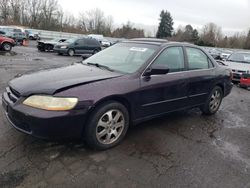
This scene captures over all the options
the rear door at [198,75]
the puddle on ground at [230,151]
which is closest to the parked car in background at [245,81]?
the rear door at [198,75]

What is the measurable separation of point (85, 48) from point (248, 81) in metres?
13.3

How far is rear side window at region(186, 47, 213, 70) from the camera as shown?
15.3ft

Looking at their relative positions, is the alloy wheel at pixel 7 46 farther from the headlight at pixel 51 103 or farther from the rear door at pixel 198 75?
the headlight at pixel 51 103

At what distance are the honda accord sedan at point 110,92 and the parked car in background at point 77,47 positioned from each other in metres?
14.5

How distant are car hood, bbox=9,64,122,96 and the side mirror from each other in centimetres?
50

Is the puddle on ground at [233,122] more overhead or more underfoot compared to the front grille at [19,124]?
more underfoot

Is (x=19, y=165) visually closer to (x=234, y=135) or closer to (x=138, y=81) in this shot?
(x=138, y=81)

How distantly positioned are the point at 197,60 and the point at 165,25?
6423cm

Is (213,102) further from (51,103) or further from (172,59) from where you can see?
(51,103)

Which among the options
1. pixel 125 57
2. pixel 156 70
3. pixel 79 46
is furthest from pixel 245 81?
pixel 79 46

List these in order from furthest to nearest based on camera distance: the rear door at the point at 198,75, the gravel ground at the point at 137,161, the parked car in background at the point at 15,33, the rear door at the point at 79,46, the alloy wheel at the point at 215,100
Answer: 1. the parked car in background at the point at 15,33
2. the rear door at the point at 79,46
3. the alloy wheel at the point at 215,100
4. the rear door at the point at 198,75
5. the gravel ground at the point at 137,161

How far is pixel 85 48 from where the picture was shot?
19391 millimetres

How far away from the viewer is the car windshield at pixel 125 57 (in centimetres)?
387

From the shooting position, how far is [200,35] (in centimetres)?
6406
